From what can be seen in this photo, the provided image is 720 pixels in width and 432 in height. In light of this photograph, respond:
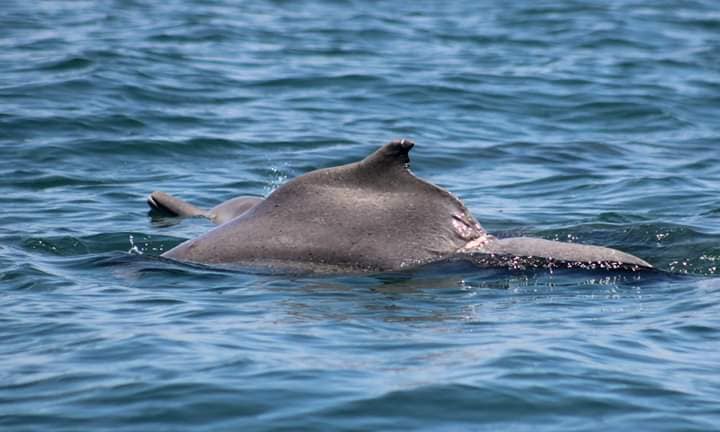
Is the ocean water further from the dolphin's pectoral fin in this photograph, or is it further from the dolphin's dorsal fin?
the dolphin's dorsal fin

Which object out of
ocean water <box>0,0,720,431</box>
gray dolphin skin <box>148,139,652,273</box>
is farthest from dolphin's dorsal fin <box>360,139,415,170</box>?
ocean water <box>0,0,720,431</box>

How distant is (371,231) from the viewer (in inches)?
357

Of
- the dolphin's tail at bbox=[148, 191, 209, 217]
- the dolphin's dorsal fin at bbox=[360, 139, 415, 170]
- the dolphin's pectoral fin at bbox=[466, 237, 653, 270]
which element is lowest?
the dolphin's tail at bbox=[148, 191, 209, 217]

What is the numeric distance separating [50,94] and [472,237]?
9.48m

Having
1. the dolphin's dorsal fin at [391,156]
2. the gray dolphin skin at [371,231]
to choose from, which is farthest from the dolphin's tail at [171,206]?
the dolphin's dorsal fin at [391,156]

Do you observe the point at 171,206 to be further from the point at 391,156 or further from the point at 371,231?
the point at 391,156

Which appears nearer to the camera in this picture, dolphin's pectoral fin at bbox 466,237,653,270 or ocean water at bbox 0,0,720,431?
ocean water at bbox 0,0,720,431

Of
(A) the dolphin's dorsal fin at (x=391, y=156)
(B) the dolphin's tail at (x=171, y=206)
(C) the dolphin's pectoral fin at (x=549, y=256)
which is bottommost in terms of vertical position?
(B) the dolphin's tail at (x=171, y=206)

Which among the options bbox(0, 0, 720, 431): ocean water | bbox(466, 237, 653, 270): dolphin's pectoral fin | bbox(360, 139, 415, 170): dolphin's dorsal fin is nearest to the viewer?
bbox(0, 0, 720, 431): ocean water

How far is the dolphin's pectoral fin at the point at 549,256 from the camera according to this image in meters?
9.15

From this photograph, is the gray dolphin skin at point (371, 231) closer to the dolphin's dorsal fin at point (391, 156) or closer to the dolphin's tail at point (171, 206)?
the dolphin's dorsal fin at point (391, 156)

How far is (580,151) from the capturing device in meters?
15.4

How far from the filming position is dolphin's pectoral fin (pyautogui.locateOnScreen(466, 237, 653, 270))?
915cm

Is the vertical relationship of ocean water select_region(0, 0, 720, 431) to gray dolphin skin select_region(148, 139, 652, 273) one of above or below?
below
